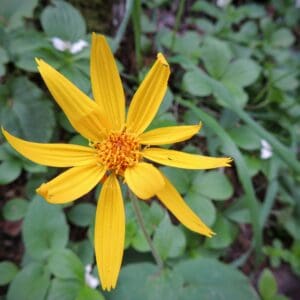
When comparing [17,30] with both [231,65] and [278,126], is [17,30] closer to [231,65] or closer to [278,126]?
[231,65]

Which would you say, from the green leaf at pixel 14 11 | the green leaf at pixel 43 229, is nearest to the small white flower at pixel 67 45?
the green leaf at pixel 14 11

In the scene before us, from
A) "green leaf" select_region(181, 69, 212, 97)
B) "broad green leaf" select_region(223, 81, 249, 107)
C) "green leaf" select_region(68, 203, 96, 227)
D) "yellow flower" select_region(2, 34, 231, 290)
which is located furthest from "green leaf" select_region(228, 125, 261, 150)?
"yellow flower" select_region(2, 34, 231, 290)

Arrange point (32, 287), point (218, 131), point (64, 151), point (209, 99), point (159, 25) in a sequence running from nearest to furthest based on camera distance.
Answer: point (64, 151)
point (32, 287)
point (218, 131)
point (209, 99)
point (159, 25)

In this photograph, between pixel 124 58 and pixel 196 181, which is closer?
pixel 196 181

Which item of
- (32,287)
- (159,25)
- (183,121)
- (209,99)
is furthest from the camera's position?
(159,25)

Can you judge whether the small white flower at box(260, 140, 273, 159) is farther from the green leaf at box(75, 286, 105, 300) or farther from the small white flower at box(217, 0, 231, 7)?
the green leaf at box(75, 286, 105, 300)

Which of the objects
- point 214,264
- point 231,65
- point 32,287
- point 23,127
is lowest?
point 32,287

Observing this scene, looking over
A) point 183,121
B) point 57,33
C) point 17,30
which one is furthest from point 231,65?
point 17,30
